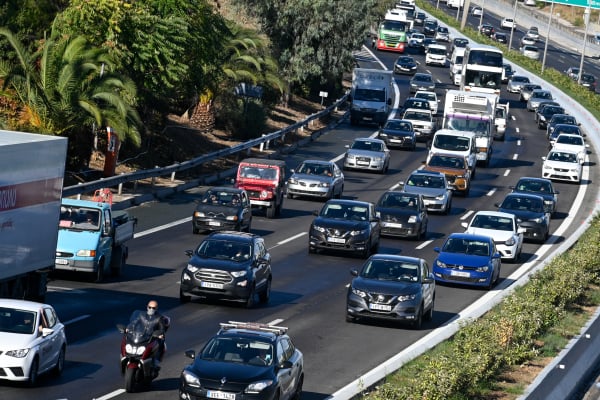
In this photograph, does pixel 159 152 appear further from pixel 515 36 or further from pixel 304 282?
pixel 515 36

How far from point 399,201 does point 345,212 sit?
15.8 feet

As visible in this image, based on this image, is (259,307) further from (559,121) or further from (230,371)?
(559,121)

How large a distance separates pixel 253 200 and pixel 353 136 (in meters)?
27.1

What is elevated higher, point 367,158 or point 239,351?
point 239,351

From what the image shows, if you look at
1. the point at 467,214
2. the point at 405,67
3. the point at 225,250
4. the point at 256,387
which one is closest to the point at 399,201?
the point at 467,214

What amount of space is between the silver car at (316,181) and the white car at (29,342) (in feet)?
89.5

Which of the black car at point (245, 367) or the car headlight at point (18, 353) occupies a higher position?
the black car at point (245, 367)

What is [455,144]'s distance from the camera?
189ft

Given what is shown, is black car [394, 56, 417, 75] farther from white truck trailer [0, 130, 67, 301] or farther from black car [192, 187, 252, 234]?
white truck trailer [0, 130, 67, 301]

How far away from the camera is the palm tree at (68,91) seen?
42.0m

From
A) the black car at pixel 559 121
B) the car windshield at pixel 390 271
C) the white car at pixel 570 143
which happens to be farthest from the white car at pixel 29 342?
the black car at pixel 559 121

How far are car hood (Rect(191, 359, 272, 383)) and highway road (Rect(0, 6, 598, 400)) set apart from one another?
153cm

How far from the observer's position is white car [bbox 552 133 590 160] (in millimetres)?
65312

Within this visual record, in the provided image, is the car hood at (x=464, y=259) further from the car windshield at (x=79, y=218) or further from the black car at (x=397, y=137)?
the black car at (x=397, y=137)
